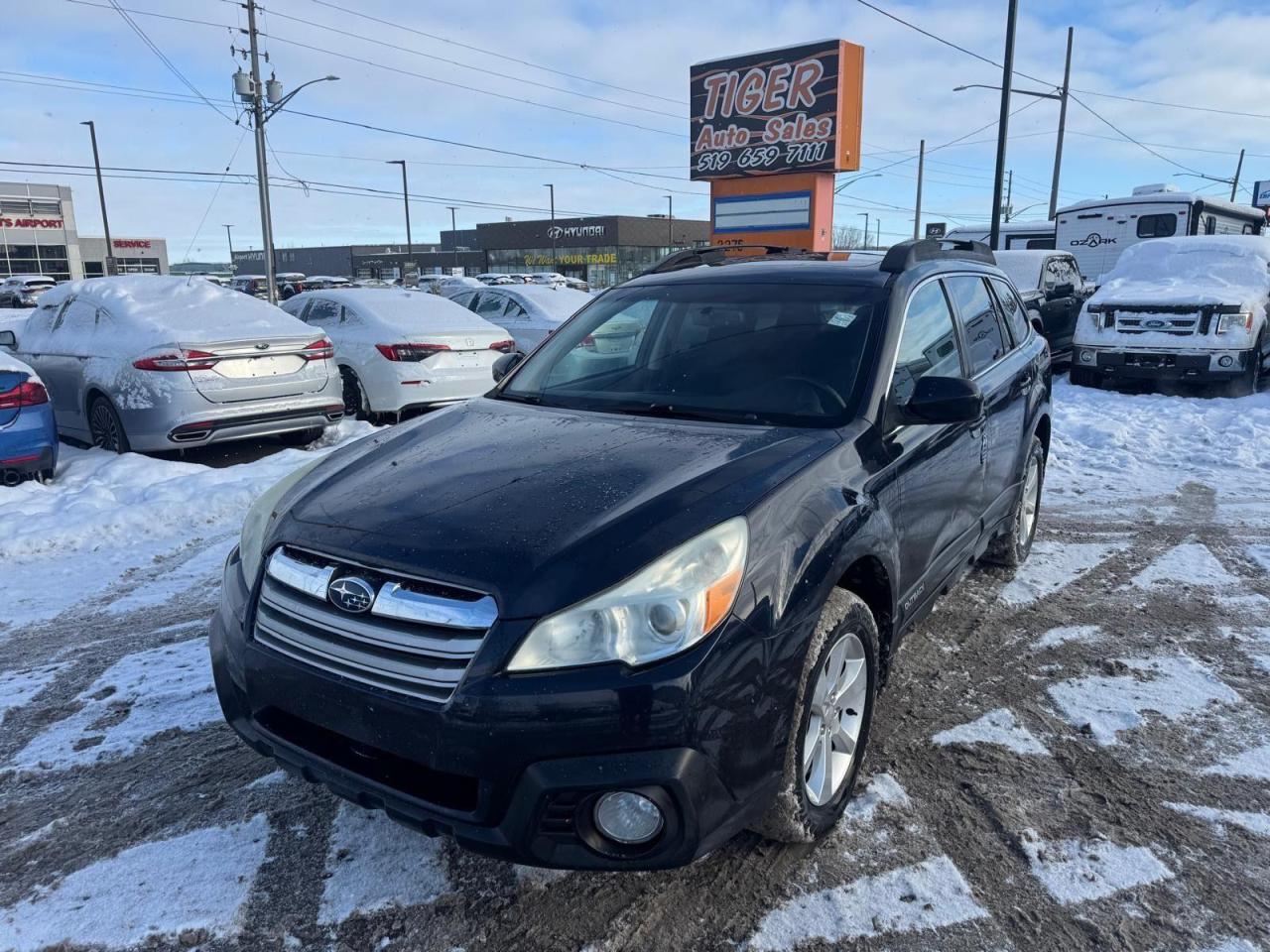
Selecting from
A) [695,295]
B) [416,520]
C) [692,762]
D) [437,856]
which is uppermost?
[695,295]

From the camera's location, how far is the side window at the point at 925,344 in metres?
3.32

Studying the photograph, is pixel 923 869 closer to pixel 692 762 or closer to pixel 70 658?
pixel 692 762

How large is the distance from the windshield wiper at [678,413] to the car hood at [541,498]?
0.09m

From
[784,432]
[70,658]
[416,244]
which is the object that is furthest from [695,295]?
[416,244]

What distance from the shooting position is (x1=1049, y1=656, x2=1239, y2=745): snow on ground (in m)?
3.51

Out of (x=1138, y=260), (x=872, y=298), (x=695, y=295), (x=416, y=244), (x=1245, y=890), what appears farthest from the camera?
(x=416, y=244)

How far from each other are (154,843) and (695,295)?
282 cm

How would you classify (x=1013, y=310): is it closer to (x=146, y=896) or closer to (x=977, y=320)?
(x=977, y=320)

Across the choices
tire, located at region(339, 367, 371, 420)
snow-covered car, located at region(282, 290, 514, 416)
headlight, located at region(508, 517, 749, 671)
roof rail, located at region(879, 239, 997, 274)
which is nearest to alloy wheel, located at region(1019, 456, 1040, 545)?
roof rail, located at region(879, 239, 997, 274)

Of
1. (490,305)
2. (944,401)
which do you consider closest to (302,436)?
(490,305)

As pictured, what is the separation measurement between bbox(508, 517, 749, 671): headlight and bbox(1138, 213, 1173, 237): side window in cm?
2251

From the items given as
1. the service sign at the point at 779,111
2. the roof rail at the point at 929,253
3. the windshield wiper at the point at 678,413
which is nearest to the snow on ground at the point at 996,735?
the windshield wiper at the point at 678,413

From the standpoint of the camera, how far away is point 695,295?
3.88 meters

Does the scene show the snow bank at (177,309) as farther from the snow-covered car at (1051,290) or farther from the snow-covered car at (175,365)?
the snow-covered car at (1051,290)
